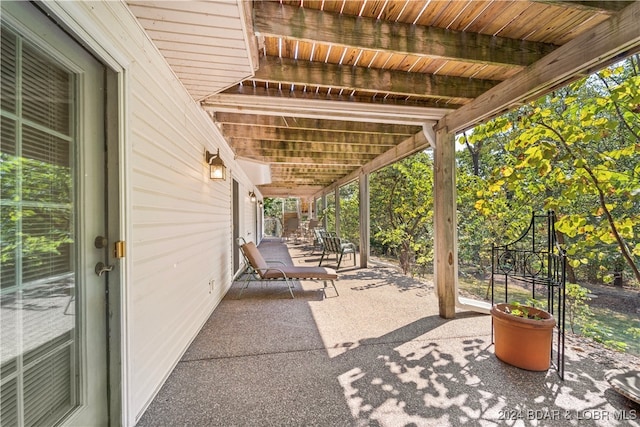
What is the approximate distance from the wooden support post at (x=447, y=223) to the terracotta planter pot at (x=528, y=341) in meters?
1.03

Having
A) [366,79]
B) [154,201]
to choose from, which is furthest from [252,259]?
[366,79]

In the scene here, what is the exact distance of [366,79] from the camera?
2660 mm

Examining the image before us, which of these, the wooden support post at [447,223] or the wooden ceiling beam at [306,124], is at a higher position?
the wooden ceiling beam at [306,124]

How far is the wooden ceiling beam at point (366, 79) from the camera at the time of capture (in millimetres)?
2453

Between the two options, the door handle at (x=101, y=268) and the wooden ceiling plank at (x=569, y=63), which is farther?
the wooden ceiling plank at (x=569, y=63)

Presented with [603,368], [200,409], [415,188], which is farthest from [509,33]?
[415,188]

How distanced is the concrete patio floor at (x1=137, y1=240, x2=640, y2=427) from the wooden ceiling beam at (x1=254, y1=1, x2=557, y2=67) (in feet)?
8.50

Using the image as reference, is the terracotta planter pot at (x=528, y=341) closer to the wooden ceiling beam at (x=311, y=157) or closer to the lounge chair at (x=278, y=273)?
the lounge chair at (x=278, y=273)

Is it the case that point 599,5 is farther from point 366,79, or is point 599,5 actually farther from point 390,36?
point 366,79

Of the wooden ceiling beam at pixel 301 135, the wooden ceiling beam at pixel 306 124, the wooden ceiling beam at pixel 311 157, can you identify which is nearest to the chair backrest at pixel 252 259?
the wooden ceiling beam at pixel 301 135

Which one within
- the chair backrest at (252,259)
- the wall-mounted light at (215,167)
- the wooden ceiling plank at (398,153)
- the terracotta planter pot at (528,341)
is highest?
the wooden ceiling plank at (398,153)

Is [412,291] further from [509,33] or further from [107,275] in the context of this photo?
[107,275]

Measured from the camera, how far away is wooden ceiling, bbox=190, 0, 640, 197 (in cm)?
190

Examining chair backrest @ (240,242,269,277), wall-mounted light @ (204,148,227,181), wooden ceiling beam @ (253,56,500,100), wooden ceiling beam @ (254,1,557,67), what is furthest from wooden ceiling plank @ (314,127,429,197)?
chair backrest @ (240,242,269,277)
